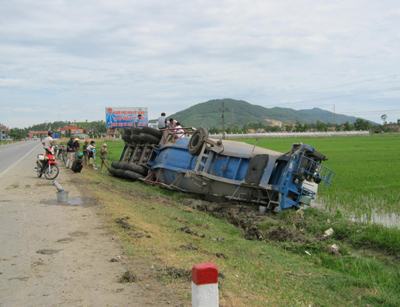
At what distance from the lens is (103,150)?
24.3 m

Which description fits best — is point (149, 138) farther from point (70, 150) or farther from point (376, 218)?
point (376, 218)

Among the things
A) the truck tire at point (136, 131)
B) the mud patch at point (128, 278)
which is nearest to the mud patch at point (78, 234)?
the mud patch at point (128, 278)

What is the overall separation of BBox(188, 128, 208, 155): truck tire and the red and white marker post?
11873 mm

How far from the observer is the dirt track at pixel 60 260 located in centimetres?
514

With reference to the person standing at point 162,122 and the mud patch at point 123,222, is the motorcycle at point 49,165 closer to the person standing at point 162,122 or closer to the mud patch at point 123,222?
the person standing at point 162,122

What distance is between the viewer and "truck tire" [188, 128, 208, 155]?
15.1 meters

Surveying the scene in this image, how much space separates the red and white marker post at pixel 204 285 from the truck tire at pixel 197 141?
11873mm

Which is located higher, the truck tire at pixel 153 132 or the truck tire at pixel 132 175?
the truck tire at pixel 153 132

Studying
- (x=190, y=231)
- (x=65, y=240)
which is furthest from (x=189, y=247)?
(x=65, y=240)

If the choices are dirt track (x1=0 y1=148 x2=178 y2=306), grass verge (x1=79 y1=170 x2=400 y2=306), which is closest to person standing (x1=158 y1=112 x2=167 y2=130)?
grass verge (x1=79 y1=170 x2=400 y2=306)

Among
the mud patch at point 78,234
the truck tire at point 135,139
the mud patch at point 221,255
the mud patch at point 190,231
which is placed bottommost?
the mud patch at point 190,231

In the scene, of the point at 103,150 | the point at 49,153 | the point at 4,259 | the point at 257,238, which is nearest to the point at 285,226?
the point at 257,238

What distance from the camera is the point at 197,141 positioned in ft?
50.5

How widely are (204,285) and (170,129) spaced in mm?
15602
